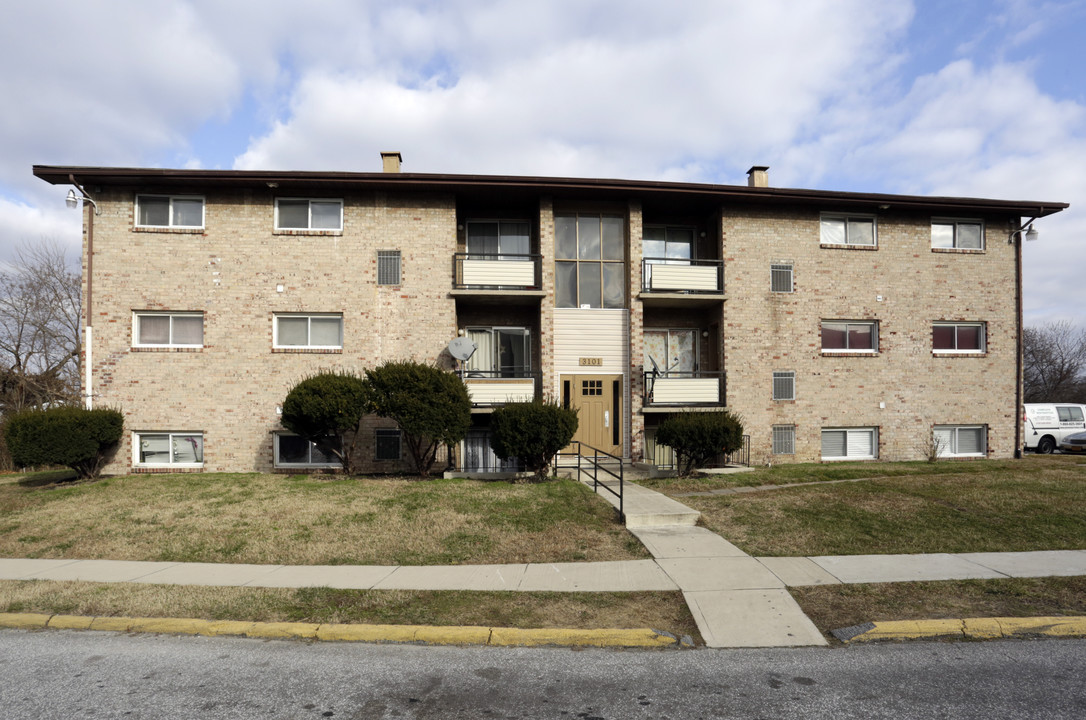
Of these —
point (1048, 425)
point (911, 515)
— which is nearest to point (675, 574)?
point (911, 515)

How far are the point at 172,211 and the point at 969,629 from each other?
17.5 meters

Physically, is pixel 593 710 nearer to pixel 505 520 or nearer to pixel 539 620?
pixel 539 620

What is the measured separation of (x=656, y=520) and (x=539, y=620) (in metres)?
4.02

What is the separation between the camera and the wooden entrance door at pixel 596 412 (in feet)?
51.0

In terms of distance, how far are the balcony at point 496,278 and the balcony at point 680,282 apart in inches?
115

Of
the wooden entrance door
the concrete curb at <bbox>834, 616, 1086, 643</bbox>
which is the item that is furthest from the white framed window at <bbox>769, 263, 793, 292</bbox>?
the concrete curb at <bbox>834, 616, 1086, 643</bbox>

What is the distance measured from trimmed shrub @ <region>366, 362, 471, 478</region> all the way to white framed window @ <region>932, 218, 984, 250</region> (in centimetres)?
1435

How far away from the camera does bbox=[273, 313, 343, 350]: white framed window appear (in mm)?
15094

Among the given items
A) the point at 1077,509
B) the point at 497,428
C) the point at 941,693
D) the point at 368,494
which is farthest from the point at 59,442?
the point at 1077,509

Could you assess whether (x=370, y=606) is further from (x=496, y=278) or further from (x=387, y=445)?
(x=496, y=278)

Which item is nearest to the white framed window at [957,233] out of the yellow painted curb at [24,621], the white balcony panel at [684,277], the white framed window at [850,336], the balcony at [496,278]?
the white framed window at [850,336]

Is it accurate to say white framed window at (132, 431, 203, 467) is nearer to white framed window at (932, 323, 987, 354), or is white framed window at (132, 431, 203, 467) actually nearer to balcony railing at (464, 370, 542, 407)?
balcony railing at (464, 370, 542, 407)

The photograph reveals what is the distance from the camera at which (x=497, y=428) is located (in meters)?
12.9

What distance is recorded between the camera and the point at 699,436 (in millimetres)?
13570
